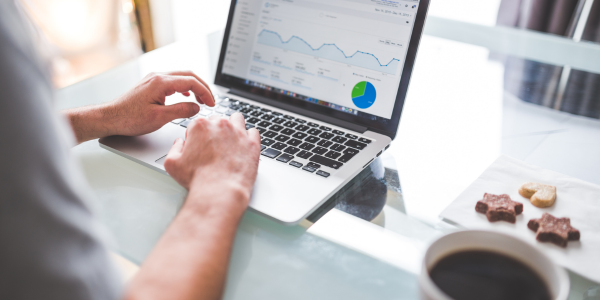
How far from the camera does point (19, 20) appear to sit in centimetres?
33

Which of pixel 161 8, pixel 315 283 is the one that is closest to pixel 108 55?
pixel 161 8

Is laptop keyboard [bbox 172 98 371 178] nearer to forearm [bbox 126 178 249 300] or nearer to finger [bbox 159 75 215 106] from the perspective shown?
finger [bbox 159 75 215 106]

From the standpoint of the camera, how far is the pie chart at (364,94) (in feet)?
2.78

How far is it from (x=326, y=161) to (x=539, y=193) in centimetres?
33

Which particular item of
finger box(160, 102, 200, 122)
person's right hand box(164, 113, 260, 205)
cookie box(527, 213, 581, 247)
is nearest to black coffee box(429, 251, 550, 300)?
cookie box(527, 213, 581, 247)

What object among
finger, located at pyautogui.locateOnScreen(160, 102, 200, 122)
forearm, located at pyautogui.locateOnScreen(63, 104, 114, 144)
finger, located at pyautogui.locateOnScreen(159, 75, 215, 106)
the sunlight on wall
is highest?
the sunlight on wall

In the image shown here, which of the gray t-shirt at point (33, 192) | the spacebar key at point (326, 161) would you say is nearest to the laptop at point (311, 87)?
the spacebar key at point (326, 161)

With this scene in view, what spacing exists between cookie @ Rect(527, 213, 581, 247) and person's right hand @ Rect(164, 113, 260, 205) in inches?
15.3

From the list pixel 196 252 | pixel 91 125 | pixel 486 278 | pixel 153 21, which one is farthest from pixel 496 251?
pixel 153 21

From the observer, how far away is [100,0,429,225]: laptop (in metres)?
0.73

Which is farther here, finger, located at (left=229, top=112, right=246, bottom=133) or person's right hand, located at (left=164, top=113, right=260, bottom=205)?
finger, located at (left=229, top=112, right=246, bottom=133)

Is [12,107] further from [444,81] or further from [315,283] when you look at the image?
[444,81]

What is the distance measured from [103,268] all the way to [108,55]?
2.97 metres

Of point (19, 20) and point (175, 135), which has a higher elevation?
point (19, 20)
